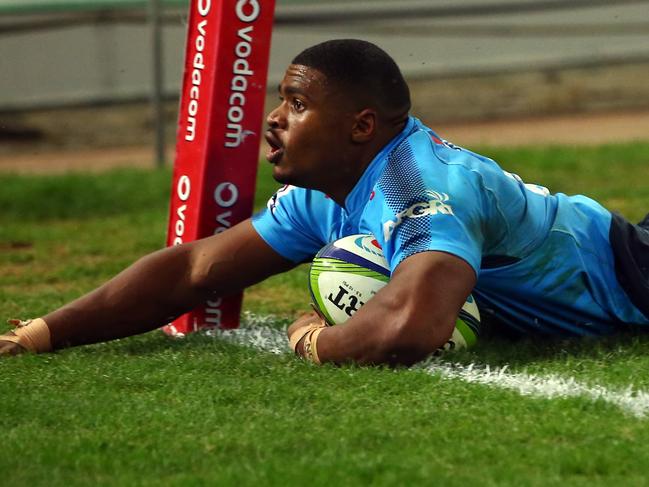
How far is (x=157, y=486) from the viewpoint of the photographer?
143 inches

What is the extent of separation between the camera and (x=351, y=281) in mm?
4984

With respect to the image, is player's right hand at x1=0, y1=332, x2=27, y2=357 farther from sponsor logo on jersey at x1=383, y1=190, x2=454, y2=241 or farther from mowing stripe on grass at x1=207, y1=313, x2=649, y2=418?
sponsor logo on jersey at x1=383, y1=190, x2=454, y2=241

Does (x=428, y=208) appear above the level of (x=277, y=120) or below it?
below

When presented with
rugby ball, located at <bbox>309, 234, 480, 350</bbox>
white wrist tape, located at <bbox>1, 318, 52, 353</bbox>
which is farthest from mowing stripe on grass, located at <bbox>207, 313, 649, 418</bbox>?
white wrist tape, located at <bbox>1, 318, 52, 353</bbox>

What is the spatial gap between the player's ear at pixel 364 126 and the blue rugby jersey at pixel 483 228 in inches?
3.7

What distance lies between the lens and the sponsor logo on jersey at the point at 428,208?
470cm

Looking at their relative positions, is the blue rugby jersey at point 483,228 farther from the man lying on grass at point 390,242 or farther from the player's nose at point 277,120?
the player's nose at point 277,120

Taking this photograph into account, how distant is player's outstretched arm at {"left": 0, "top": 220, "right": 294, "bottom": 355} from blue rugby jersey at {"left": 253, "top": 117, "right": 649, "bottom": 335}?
4.5 inches

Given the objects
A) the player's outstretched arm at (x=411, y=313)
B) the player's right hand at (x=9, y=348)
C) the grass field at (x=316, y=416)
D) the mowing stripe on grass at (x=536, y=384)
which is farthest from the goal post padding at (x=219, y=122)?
the player's outstretched arm at (x=411, y=313)

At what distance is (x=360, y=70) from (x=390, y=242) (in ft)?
2.16

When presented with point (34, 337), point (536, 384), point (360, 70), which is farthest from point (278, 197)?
point (536, 384)

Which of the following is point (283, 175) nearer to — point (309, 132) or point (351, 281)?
point (309, 132)

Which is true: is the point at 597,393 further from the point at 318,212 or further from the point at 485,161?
the point at 318,212

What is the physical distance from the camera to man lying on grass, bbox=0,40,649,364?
4.66 m
